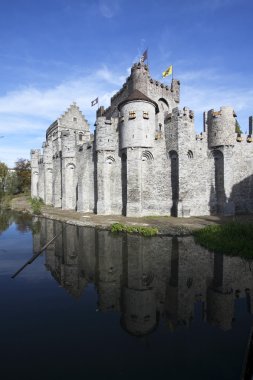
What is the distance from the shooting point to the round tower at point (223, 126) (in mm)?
22359

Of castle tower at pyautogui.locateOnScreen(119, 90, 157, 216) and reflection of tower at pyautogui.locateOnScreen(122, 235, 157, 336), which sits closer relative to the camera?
reflection of tower at pyautogui.locateOnScreen(122, 235, 157, 336)

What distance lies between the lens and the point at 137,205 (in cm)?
2170

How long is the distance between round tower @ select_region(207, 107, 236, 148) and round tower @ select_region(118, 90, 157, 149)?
5750 millimetres

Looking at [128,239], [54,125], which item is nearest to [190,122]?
[128,239]

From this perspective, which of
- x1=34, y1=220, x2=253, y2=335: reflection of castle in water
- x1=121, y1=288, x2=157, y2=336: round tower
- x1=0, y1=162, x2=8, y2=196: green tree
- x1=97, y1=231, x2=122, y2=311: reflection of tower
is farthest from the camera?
x1=0, y1=162, x2=8, y2=196: green tree

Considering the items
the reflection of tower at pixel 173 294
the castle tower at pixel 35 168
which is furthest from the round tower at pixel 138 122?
the castle tower at pixel 35 168

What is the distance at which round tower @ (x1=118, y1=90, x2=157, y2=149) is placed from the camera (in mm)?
21766

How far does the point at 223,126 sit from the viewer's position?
882 inches

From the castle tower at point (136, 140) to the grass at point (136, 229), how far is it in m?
4.66

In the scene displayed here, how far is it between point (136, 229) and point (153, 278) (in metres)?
6.69

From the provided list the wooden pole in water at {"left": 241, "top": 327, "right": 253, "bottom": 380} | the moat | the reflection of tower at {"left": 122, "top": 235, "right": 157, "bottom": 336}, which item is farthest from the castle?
the wooden pole in water at {"left": 241, "top": 327, "right": 253, "bottom": 380}

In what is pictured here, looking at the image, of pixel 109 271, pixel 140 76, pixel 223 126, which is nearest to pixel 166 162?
pixel 223 126

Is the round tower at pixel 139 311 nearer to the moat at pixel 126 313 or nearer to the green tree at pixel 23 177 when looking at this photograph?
the moat at pixel 126 313

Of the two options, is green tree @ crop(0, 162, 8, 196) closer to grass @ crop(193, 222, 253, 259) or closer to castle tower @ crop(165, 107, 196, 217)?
castle tower @ crop(165, 107, 196, 217)
